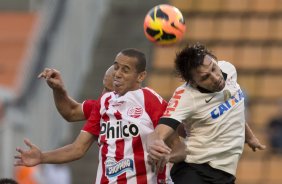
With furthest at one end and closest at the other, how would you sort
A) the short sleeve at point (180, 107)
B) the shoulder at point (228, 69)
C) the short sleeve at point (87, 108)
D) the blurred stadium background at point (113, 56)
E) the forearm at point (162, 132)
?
the blurred stadium background at point (113, 56) < the short sleeve at point (87, 108) < the shoulder at point (228, 69) < the short sleeve at point (180, 107) < the forearm at point (162, 132)

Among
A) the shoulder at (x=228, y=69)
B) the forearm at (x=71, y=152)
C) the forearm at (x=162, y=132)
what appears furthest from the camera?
the shoulder at (x=228, y=69)

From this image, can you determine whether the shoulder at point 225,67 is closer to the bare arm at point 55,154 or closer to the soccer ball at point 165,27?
the soccer ball at point 165,27

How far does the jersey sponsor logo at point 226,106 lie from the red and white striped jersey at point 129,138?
0.98 ft

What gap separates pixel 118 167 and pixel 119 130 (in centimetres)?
22

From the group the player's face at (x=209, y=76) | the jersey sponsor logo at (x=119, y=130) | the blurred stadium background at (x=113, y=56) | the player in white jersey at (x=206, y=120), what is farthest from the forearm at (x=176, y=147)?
the blurred stadium background at (x=113, y=56)

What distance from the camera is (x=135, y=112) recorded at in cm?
623

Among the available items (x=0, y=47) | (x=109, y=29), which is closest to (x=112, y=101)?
(x=109, y=29)

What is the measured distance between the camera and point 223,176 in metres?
6.26

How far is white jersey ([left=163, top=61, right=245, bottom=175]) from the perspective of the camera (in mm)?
6152

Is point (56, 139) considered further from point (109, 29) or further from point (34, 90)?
point (109, 29)

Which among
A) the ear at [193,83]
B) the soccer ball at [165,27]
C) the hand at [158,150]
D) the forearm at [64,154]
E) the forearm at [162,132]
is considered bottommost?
the forearm at [64,154]

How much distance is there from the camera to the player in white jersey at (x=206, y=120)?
6129mm

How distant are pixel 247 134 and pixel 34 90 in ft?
16.7

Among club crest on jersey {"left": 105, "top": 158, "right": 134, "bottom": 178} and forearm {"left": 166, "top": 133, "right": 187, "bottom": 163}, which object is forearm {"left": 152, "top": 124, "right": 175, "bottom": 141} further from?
club crest on jersey {"left": 105, "top": 158, "right": 134, "bottom": 178}
